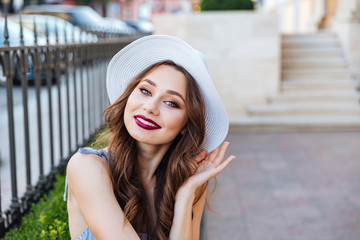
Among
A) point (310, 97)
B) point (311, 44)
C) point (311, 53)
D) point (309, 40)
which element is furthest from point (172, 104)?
point (309, 40)

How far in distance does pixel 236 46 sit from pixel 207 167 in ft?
19.3

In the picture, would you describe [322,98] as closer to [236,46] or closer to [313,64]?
[313,64]

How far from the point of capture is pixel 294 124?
775cm

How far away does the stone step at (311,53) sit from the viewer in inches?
362

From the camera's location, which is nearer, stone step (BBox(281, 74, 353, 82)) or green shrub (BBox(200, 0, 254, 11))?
stone step (BBox(281, 74, 353, 82))

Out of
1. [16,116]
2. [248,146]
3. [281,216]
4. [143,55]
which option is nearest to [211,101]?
[143,55]

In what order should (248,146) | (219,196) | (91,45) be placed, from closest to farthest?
(219,196)
(91,45)
(248,146)

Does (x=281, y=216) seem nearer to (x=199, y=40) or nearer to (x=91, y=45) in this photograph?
(x=91, y=45)

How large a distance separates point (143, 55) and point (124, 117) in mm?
301

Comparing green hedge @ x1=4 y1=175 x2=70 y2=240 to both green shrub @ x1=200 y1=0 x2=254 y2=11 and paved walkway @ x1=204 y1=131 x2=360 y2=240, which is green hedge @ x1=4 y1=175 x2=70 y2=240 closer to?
paved walkway @ x1=204 y1=131 x2=360 y2=240

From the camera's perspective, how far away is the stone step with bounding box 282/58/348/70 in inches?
352

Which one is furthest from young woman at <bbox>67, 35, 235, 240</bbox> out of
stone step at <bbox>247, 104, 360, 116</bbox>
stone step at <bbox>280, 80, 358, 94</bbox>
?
stone step at <bbox>280, 80, 358, 94</bbox>

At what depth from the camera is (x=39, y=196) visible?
3.67 metres

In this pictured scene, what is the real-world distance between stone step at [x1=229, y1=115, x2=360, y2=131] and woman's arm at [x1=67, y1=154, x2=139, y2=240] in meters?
5.78
